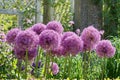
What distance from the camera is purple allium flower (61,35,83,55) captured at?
7.76 feet

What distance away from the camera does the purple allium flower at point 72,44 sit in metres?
2.37

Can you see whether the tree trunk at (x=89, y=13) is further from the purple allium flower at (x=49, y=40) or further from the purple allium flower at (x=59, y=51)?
the purple allium flower at (x=49, y=40)

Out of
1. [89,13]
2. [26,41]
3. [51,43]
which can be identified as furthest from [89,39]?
[89,13]

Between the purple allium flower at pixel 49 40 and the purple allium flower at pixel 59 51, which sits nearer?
the purple allium flower at pixel 49 40

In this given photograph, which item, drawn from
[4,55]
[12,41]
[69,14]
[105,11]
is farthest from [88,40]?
[69,14]

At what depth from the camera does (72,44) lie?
2361 mm

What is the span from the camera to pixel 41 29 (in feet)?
8.41

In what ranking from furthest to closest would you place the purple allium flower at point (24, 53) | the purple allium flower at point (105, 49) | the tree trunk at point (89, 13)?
1. the tree trunk at point (89, 13)
2. the purple allium flower at point (105, 49)
3. the purple allium flower at point (24, 53)

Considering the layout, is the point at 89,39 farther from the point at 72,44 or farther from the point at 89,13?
the point at 89,13

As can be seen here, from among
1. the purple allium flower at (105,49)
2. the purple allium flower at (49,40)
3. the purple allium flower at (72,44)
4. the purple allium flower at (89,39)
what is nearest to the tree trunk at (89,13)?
the purple allium flower at (105,49)

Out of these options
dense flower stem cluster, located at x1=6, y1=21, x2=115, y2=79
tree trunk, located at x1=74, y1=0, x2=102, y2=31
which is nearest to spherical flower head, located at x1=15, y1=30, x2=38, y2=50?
dense flower stem cluster, located at x1=6, y1=21, x2=115, y2=79

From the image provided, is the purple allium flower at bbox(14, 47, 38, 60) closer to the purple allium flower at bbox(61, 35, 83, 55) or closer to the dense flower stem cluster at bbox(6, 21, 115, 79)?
the dense flower stem cluster at bbox(6, 21, 115, 79)

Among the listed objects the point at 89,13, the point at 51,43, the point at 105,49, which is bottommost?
the point at 89,13

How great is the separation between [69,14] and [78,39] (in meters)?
10.9
